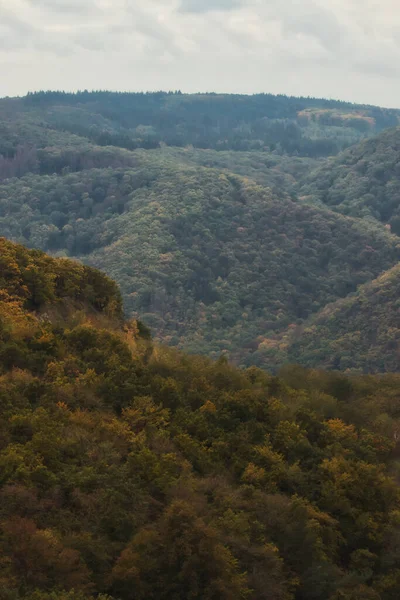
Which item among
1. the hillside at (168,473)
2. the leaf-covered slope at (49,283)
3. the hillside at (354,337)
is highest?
the leaf-covered slope at (49,283)

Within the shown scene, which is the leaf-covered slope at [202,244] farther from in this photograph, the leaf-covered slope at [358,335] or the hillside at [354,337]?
the leaf-covered slope at [358,335]

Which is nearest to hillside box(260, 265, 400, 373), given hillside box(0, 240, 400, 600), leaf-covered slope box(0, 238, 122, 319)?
leaf-covered slope box(0, 238, 122, 319)

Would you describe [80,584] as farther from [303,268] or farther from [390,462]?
[303,268]

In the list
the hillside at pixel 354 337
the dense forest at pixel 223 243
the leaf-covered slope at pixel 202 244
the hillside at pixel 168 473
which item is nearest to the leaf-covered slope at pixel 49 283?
the hillside at pixel 168 473

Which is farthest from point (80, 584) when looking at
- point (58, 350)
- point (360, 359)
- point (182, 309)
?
point (182, 309)

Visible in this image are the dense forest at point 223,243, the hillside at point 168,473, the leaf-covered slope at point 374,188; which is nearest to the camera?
the hillside at point 168,473

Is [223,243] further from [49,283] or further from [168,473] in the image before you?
[168,473]

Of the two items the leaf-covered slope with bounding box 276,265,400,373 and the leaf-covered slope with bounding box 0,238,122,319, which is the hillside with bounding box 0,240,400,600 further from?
the leaf-covered slope with bounding box 276,265,400,373
